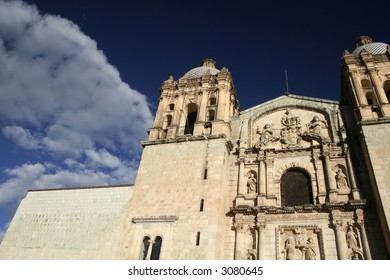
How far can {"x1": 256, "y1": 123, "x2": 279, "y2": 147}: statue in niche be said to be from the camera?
17.3 meters

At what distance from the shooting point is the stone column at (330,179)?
14.2 metres

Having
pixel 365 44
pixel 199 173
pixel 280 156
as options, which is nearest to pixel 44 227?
pixel 199 173

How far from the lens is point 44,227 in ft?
54.2

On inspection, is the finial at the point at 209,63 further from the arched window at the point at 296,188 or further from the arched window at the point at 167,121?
the arched window at the point at 296,188

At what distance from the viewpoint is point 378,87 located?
1733cm

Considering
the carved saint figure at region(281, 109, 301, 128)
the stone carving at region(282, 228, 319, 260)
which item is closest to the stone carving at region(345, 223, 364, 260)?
the stone carving at region(282, 228, 319, 260)

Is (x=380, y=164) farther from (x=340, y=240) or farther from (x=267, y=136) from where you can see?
(x=267, y=136)

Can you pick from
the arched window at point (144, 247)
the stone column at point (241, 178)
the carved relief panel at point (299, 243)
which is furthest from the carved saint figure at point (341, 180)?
the arched window at point (144, 247)

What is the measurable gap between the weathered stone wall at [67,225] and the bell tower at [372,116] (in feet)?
37.7

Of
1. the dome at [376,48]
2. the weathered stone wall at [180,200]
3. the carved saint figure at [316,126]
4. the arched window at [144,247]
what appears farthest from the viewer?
the dome at [376,48]

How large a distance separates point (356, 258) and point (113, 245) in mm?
10481

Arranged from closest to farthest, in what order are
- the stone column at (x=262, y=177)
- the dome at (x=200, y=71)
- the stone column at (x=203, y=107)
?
the stone column at (x=262, y=177)
the stone column at (x=203, y=107)
the dome at (x=200, y=71)

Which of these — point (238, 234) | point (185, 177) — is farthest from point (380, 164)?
point (185, 177)

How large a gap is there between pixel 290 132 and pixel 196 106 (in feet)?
20.7
